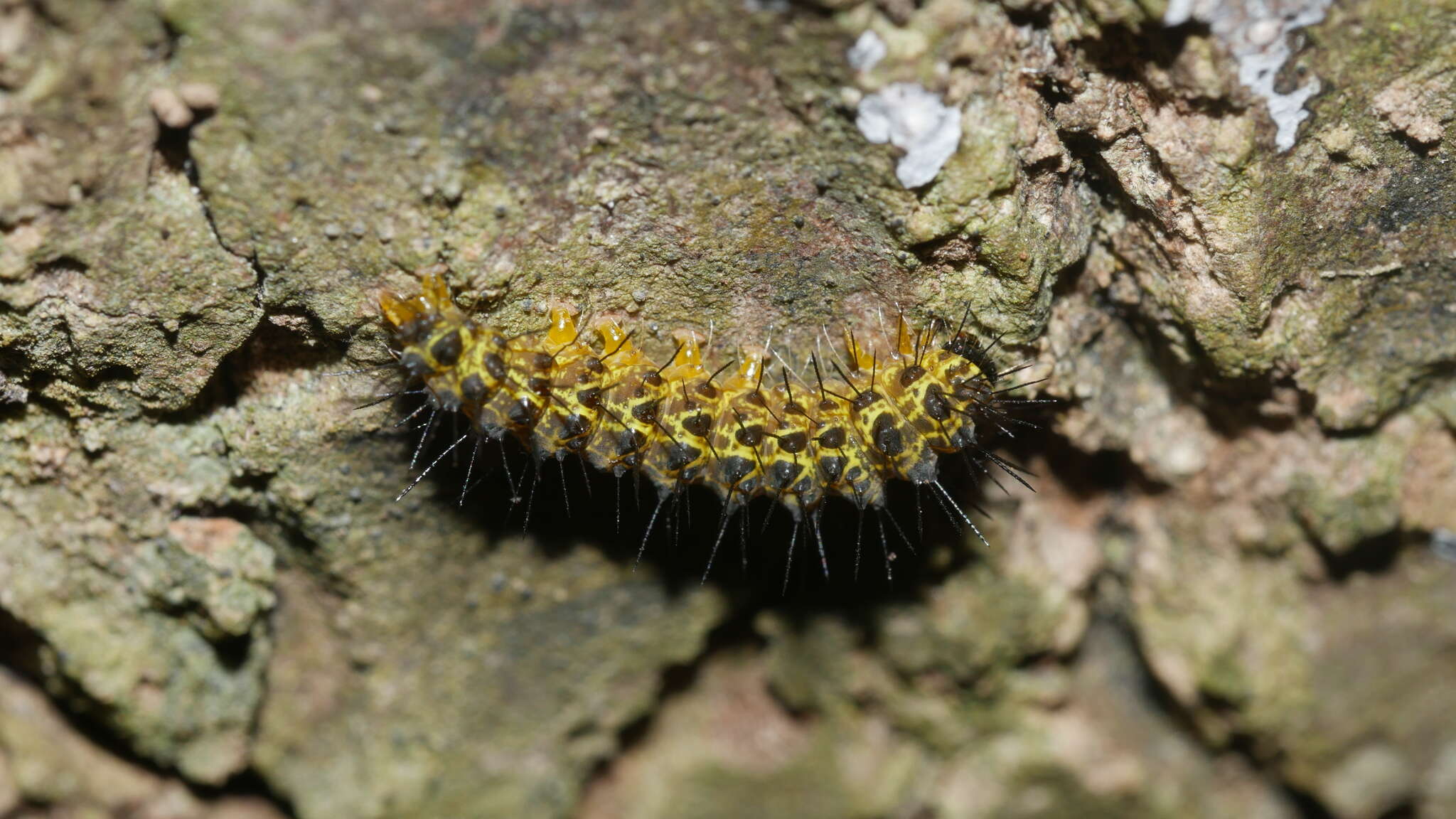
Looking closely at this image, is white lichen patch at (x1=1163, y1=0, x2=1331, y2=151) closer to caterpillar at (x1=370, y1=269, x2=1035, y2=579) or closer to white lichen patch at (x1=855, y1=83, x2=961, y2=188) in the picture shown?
white lichen patch at (x1=855, y1=83, x2=961, y2=188)

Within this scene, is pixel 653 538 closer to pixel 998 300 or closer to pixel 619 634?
pixel 619 634

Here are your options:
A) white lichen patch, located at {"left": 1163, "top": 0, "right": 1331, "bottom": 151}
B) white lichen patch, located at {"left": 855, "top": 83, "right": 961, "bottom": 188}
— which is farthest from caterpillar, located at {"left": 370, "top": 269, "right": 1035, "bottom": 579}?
white lichen patch, located at {"left": 1163, "top": 0, "right": 1331, "bottom": 151}

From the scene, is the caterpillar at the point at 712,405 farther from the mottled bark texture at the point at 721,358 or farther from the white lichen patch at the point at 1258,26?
the white lichen patch at the point at 1258,26

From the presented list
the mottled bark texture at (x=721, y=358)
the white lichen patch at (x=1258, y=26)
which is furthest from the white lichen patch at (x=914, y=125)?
the white lichen patch at (x=1258, y=26)

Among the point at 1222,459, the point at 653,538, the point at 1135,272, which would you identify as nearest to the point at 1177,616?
the point at 1222,459

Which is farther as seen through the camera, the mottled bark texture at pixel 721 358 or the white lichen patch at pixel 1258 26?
the mottled bark texture at pixel 721 358

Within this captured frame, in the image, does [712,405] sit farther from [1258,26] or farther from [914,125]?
[1258,26]
